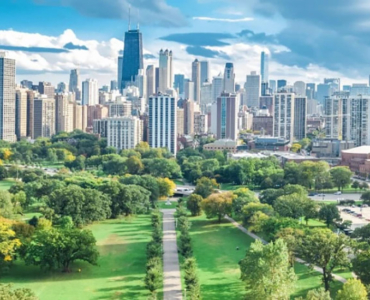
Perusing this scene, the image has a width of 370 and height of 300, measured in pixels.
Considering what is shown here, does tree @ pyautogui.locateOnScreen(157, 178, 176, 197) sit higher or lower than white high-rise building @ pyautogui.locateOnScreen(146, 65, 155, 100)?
lower

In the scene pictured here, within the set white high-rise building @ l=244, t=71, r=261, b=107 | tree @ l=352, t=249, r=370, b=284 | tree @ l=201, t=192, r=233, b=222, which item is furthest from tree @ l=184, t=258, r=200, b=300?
white high-rise building @ l=244, t=71, r=261, b=107

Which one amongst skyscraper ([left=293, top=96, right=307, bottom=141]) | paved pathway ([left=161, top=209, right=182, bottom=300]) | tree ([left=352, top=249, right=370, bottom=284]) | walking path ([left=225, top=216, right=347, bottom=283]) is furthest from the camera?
skyscraper ([left=293, top=96, right=307, bottom=141])

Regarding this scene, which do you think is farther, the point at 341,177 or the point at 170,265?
the point at 341,177

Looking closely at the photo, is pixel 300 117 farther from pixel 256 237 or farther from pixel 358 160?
→ pixel 256 237

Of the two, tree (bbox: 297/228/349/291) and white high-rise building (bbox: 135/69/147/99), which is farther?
white high-rise building (bbox: 135/69/147/99)

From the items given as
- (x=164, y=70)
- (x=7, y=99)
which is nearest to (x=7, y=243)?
(x=7, y=99)

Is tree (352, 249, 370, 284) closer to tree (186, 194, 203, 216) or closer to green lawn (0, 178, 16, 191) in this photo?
tree (186, 194, 203, 216)

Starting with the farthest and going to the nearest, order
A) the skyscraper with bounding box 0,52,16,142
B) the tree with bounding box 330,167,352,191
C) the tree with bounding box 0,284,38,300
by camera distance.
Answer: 1. the skyscraper with bounding box 0,52,16,142
2. the tree with bounding box 330,167,352,191
3. the tree with bounding box 0,284,38,300
